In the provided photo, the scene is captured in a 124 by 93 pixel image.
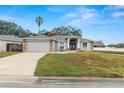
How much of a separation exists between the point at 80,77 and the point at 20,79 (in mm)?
3088

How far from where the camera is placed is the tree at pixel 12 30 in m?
75.6

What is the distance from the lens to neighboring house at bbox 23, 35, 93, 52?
40531 mm

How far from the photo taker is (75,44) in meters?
50.9

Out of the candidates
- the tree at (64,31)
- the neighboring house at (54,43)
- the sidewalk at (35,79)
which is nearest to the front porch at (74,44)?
the neighboring house at (54,43)

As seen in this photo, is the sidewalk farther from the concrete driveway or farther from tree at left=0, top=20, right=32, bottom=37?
tree at left=0, top=20, right=32, bottom=37

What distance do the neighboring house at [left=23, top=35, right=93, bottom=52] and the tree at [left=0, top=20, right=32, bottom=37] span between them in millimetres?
27980

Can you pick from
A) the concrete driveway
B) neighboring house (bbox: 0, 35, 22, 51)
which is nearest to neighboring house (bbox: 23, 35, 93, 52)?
neighboring house (bbox: 0, 35, 22, 51)

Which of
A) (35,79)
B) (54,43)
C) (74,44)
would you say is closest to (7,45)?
(54,43)

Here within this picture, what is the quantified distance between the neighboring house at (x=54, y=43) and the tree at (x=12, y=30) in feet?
91.8

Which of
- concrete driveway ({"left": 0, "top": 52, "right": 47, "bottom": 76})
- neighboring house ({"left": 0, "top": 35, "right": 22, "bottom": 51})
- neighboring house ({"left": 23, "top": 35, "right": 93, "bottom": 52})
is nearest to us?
concrete driveway ({"left": 0, "top": 52, "right": 47, "bottom": 76})

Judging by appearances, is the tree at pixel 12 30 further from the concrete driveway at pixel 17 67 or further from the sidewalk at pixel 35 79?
the sidewalk at pixel 35 79
